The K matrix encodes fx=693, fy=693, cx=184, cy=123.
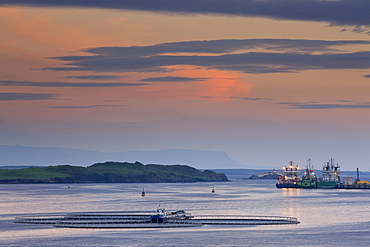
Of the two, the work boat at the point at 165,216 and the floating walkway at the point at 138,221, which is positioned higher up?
the work boat at the point at 165,216

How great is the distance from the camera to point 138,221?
155 metres

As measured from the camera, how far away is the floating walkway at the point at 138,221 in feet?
485

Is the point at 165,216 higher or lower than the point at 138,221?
higher

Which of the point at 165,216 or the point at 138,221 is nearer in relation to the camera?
the point at 165,216

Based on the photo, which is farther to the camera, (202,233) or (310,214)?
(310,214)

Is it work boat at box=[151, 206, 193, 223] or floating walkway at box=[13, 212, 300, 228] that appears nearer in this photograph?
floating walkway at box=[13, 212, 300, 228]

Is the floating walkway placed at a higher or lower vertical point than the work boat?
lower

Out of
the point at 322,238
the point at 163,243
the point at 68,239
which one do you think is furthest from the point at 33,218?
the point at 322,238

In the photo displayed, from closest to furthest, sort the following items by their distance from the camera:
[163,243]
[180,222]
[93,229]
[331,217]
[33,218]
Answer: [163,243]
[93,229]
[180,222]
[33,218]
[331,217]

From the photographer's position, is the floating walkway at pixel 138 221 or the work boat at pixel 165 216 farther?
the work boat at pixel 165 216

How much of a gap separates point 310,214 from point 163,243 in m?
77.0

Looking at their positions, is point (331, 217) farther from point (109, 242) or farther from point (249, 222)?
point (109, 242)

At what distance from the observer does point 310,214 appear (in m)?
184

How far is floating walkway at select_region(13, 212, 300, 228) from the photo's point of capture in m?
148
